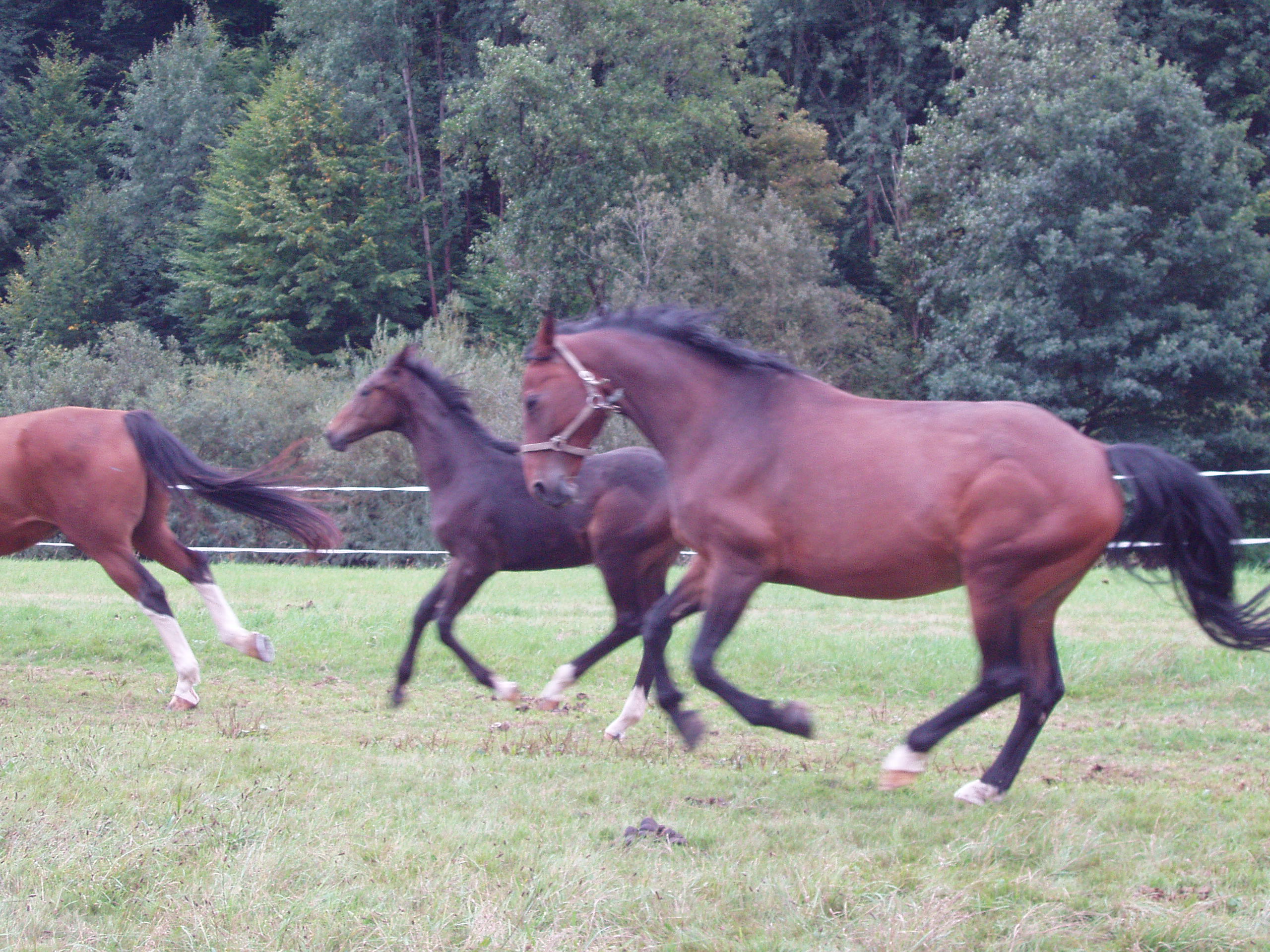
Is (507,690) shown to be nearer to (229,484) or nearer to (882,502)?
(229,484)

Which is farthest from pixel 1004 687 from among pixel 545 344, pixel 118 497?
pixel 118 497

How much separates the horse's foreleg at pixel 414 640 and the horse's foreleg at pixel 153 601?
1471 mm

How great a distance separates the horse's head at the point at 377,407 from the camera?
8344 mm

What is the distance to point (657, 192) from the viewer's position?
33.3 metres

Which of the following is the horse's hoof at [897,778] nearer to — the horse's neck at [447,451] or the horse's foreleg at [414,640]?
the horse's foreleg at [414,640]

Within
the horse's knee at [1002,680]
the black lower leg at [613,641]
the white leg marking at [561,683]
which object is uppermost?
the horse's knee at [1002,680]

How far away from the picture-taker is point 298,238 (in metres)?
37.5

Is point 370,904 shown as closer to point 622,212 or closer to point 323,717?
point 323,717

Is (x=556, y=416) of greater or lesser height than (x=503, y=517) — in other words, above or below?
above

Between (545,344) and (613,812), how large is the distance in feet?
7.44

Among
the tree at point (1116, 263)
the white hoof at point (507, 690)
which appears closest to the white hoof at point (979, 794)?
the white hoof at point (507, 690)

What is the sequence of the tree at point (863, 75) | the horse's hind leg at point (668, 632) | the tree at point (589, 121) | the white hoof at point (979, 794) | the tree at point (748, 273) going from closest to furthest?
the white hoof at point (979, 794) → the horse's hind leg at point (668, 632) → the tree at point (748, 273) → the tree at point (589, 121) → the tree at point (863, 75)

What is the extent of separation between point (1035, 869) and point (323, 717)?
15.9 ft

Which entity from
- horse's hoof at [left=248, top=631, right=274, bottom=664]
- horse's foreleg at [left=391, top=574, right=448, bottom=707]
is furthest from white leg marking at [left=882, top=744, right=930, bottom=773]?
horse's hoof at [left=248, top=631, right=274, bottom=664]
